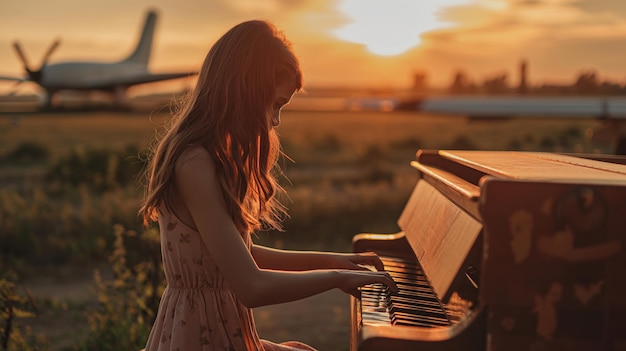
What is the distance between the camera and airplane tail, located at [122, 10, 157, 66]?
247 ft

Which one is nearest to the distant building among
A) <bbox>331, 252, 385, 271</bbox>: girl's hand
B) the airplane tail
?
<bbox>331, 252, 385, 271</bbox>: girl's hand

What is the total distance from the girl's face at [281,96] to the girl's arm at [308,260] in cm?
65

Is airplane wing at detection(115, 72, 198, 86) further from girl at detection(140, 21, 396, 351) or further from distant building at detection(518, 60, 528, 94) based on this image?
girl at detection(140, 21, 396, 351)

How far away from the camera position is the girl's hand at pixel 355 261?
2916 millimetres

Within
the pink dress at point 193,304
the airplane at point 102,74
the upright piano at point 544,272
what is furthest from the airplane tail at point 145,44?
the upright piano at point 544,272

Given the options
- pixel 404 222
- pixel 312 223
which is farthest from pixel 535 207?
pixel 312 223

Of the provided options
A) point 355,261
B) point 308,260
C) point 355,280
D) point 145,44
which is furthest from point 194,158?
point 145,44

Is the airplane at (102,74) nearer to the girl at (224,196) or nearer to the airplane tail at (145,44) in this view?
the airplane tail at (145,44)

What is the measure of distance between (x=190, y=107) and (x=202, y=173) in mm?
260

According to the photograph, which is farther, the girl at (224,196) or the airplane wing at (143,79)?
the airplane wing at (143,79)

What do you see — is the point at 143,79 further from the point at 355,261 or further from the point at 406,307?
the point at 406,307

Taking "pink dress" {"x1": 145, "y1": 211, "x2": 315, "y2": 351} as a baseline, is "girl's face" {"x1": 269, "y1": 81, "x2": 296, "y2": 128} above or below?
above

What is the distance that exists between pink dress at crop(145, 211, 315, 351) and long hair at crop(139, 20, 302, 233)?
14 centimetres

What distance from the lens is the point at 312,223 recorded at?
11.8m
